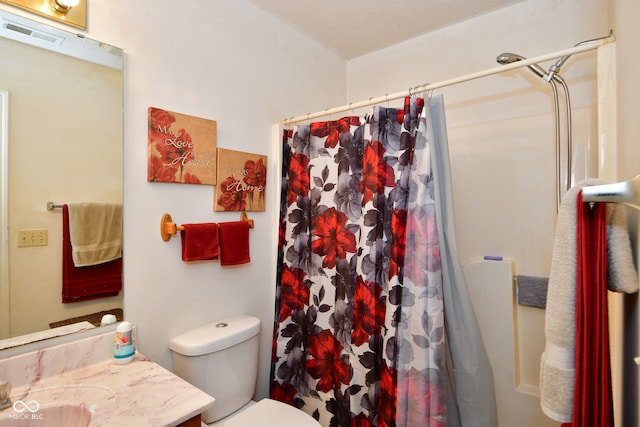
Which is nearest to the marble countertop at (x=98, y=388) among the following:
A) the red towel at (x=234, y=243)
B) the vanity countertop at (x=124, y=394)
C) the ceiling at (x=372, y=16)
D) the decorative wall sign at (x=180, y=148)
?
the vanity countertop at (x=124, y=394)

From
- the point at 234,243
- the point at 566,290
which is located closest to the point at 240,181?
the point at 234,243

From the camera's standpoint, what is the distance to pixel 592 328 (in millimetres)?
518

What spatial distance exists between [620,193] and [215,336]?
1434mm

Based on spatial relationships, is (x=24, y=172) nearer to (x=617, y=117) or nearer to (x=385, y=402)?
(x=385, y=402)

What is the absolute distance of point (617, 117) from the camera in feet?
3.31

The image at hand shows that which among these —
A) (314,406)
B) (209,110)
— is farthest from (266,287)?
(209,110)

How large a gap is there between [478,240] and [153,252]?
1693 mm

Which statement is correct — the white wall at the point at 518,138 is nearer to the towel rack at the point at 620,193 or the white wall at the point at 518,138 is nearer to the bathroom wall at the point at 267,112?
the bathroom wall at the point at 267,112

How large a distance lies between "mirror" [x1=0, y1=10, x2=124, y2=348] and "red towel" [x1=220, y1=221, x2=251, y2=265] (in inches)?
18.5

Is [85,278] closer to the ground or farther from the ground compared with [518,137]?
closer to the ground

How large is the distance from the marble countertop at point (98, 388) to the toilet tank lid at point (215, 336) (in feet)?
0.54

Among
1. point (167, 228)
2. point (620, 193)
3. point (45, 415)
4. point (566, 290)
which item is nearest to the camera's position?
point (620, 193)

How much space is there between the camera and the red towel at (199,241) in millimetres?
1416

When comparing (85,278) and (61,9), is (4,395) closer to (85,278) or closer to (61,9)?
(85,278)
